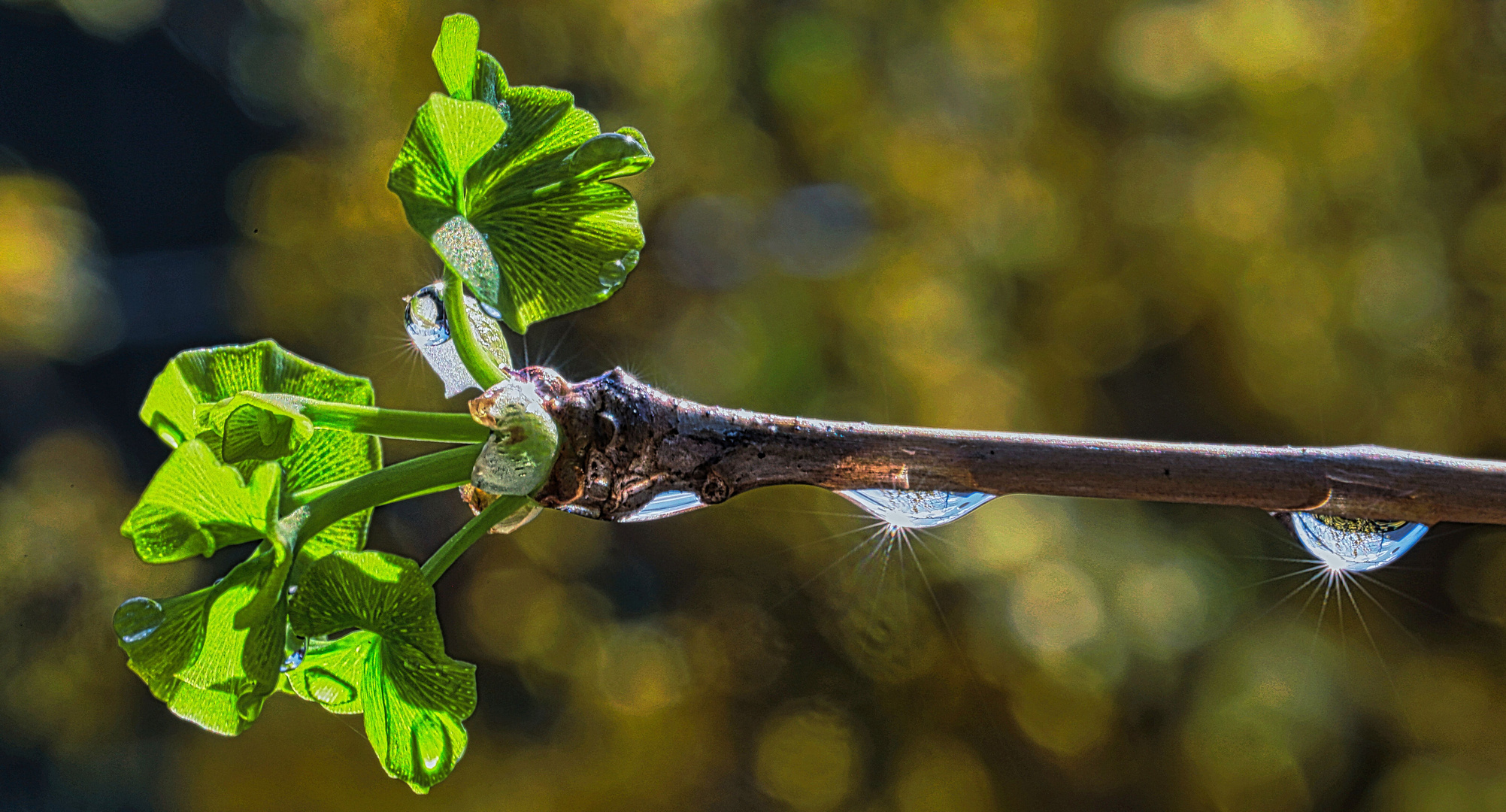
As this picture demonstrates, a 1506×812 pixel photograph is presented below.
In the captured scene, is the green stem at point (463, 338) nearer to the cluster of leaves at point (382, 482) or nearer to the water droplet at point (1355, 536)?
the cluster of leaves at point (382, 482)

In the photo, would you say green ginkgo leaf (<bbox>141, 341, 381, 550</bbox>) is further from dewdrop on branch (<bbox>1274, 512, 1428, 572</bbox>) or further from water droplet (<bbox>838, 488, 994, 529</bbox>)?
dewdrop on branch (<bbox>1274, 512, 1428, 572</bbox>)

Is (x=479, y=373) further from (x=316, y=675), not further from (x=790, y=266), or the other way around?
(x=790, y=266)

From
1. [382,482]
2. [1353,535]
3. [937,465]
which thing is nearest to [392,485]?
[382,482]

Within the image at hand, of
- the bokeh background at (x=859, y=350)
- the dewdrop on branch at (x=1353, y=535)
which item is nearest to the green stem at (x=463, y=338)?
the dewdrop on branch at (x=1353, y=535)

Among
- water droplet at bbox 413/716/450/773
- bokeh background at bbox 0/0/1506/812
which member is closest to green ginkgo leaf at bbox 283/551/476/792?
water droplet at bbox 413/716/450/773

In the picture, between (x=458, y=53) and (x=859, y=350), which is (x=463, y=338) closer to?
(x=458, y=53)

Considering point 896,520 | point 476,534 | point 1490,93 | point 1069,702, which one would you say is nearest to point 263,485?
point 476,534
